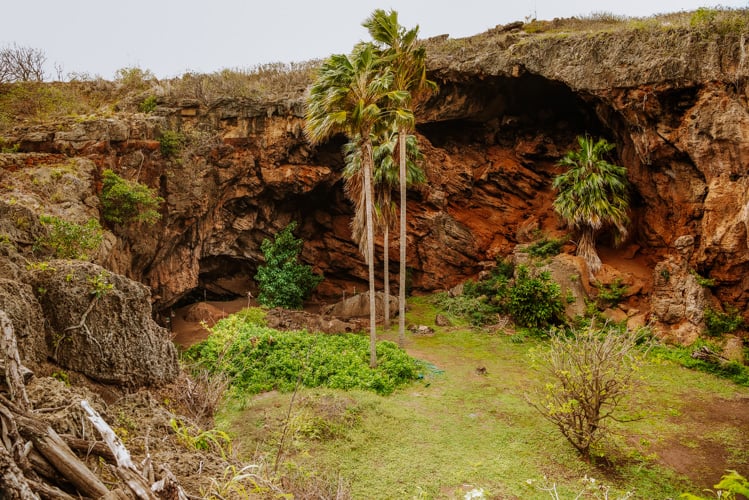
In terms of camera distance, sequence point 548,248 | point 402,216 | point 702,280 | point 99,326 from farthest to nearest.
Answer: point 548,248, point 402,216, point 702,280, point 99,326

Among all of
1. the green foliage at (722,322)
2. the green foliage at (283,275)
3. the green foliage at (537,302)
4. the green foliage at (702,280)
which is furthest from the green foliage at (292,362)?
the green foliage at (702,280)

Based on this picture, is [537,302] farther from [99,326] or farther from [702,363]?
[99,326]

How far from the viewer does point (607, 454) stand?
7988 millimetres

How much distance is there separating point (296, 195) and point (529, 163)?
37.6 feet

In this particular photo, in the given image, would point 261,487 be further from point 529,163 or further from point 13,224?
point 529,163

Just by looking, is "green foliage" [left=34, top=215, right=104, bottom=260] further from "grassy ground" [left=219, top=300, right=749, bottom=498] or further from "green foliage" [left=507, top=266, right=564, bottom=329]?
"green foliage" [left=507, top=266, right=564, bottom=329]

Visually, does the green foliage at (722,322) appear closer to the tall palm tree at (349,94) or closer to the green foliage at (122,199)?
the tall palm tree at (349,94)

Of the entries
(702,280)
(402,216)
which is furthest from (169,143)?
(702,280)

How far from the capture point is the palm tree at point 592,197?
1584cm

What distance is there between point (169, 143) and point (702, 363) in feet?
64.5

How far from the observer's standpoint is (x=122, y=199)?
13.3 m

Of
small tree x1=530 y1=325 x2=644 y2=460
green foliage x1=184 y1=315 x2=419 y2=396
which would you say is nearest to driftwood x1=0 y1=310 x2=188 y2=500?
small tree x1=530 y1=325 x2=644 y2=460

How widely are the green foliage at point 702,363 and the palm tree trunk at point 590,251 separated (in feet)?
12.0

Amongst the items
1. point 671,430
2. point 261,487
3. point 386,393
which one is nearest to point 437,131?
point 386,393
